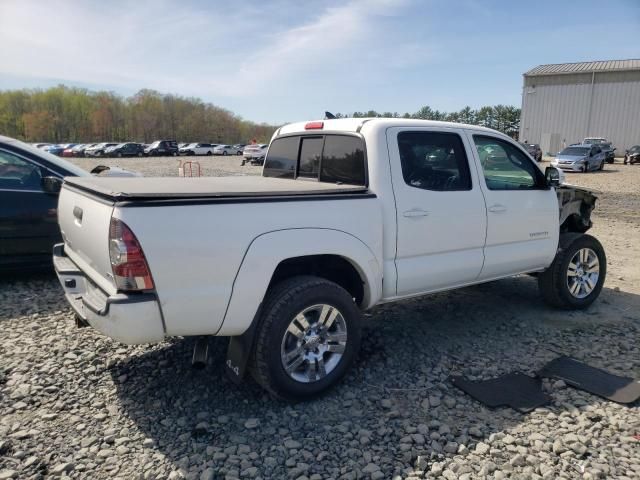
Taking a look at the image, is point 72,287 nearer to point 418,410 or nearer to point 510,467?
point 418,410

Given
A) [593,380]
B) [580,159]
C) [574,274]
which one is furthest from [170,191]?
[580,159]

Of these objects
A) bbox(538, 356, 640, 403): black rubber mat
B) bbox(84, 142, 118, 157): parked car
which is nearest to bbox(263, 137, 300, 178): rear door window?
bbox(538, 356, 640, 403): black rubber mat

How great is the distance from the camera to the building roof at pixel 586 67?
47.5 meters

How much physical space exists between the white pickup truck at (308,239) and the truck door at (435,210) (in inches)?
0.5

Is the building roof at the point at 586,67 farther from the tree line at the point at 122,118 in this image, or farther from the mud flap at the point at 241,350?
the mud flap at the point at 241,350

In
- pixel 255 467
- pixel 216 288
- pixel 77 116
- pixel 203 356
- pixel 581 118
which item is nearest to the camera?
pixel 255 467

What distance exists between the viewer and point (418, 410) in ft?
11.0

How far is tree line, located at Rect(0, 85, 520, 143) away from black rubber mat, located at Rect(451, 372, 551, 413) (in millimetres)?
92422

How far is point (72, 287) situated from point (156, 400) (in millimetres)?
995

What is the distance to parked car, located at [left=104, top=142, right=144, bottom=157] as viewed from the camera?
52.4 metres

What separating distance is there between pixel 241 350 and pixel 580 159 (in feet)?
95.5

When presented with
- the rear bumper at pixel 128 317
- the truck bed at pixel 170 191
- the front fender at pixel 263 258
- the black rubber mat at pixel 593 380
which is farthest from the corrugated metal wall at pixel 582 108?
the rear bumper at pixel 128 317

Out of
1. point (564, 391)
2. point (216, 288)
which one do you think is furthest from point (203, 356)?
point (564, 391)

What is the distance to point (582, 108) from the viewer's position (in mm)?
49375
